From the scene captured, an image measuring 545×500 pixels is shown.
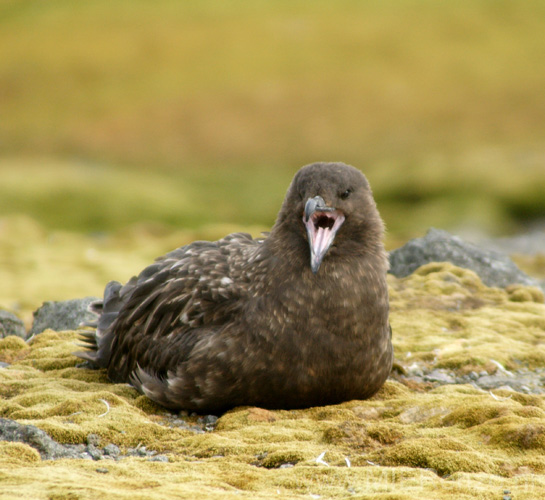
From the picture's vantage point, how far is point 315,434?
6.29m

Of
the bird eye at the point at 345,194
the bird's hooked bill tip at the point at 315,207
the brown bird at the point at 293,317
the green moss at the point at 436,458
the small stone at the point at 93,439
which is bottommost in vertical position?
the small stone at the point at 93,439

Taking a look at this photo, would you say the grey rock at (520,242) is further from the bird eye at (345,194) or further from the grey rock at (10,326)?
the bird eye at (345,194)

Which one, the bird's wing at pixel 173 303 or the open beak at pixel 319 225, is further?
the bird's wing at pixel 173 303

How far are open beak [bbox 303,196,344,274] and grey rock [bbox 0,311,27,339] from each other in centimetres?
486

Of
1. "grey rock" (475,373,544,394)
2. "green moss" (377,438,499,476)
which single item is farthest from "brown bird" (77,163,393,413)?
"grey rock" (475,373,544,394)

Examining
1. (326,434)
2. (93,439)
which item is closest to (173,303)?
(93,439)

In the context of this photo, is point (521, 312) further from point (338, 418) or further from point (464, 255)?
point (338, 418)

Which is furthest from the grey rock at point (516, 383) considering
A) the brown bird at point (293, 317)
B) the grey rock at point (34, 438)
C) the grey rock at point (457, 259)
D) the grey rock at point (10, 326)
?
the grey rock at point (10, 326)

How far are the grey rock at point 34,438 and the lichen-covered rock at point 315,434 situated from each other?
0.61 ft

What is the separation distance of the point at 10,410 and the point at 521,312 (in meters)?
6.67

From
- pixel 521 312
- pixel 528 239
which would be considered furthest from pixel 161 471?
pixel 528 239

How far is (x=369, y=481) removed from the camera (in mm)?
5074

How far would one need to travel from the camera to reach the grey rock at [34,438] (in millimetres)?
5613

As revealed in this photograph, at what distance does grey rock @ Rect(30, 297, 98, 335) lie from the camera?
10.3m
